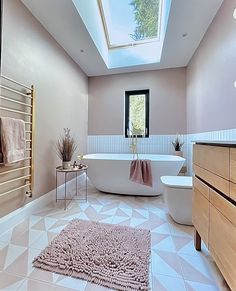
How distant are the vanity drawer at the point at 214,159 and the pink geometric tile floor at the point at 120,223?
732 millimetres

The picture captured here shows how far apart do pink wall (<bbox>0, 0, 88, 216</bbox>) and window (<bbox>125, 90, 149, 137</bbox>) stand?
3.77ft

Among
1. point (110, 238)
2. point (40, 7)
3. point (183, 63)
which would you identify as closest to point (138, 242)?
point (110, 238)

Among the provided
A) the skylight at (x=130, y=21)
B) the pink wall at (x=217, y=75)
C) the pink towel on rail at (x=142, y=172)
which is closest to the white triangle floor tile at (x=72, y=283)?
the pink towel on rail at (x=142, y=172)

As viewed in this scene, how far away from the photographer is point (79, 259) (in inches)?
49.0

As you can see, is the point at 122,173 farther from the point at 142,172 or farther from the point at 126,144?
the point at 126,144

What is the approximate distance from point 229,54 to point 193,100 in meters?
1.27

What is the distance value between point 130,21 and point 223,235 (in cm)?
332

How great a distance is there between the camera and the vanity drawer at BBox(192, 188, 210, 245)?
114 cm

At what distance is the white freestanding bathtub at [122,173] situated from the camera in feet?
7.96

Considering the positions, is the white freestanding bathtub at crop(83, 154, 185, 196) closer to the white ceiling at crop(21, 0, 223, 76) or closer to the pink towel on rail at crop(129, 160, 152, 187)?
the pink towel on rail at crop(129, 160, 152, 187)

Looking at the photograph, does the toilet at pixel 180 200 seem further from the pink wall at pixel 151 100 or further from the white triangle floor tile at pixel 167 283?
the pink wall at pixel 151 100

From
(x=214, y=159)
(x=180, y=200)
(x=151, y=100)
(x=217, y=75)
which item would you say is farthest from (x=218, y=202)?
(x=151, y=100)

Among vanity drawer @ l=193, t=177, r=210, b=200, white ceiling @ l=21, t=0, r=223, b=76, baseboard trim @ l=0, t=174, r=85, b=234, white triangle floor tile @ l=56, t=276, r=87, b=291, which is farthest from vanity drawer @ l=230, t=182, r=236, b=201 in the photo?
white ceiling @ l=21, t=0, r=223, b=76

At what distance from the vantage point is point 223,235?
893 millimetres
